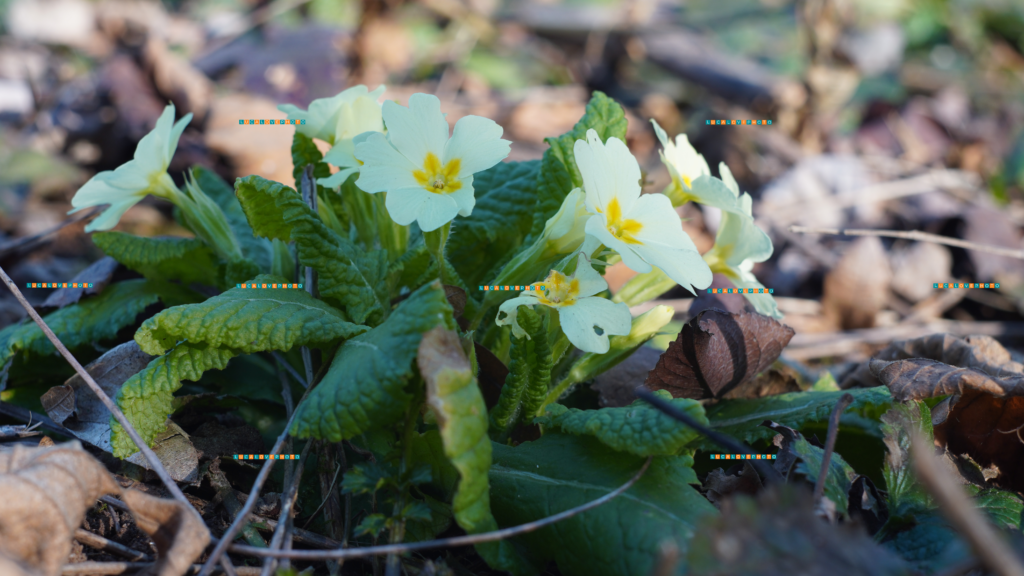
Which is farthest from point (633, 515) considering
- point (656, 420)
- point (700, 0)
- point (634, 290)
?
point (700, 0)

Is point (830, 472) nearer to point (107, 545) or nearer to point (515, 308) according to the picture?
point (515, 308)

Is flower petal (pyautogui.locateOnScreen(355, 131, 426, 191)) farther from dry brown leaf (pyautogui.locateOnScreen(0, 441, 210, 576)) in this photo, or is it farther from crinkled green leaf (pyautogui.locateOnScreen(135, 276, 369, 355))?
dry brown leaf (pyautogui.locateOnScreen(0, 441, 210, 576))

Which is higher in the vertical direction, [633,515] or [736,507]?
[736,507]

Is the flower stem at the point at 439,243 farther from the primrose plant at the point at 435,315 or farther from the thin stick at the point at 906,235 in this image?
the thin stick at the point at 906,235

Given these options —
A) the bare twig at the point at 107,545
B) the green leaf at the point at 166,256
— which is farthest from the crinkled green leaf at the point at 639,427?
the green leaf at the point at 166,256

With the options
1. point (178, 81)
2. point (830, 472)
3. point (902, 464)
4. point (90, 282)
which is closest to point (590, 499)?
point (830, 472)

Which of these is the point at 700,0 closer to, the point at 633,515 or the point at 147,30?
the point at 147,30

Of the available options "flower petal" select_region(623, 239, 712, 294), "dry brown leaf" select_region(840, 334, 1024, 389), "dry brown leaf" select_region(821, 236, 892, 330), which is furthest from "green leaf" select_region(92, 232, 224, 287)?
"dry brown leaf" select_region(821, 236, 892, 330)

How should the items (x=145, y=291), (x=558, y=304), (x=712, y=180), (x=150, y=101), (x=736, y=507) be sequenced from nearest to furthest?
(x=736, y=507) < (x=558, y=304) < (x=712, y=180) < (x=145, y=291) < (x=150, y=101)
